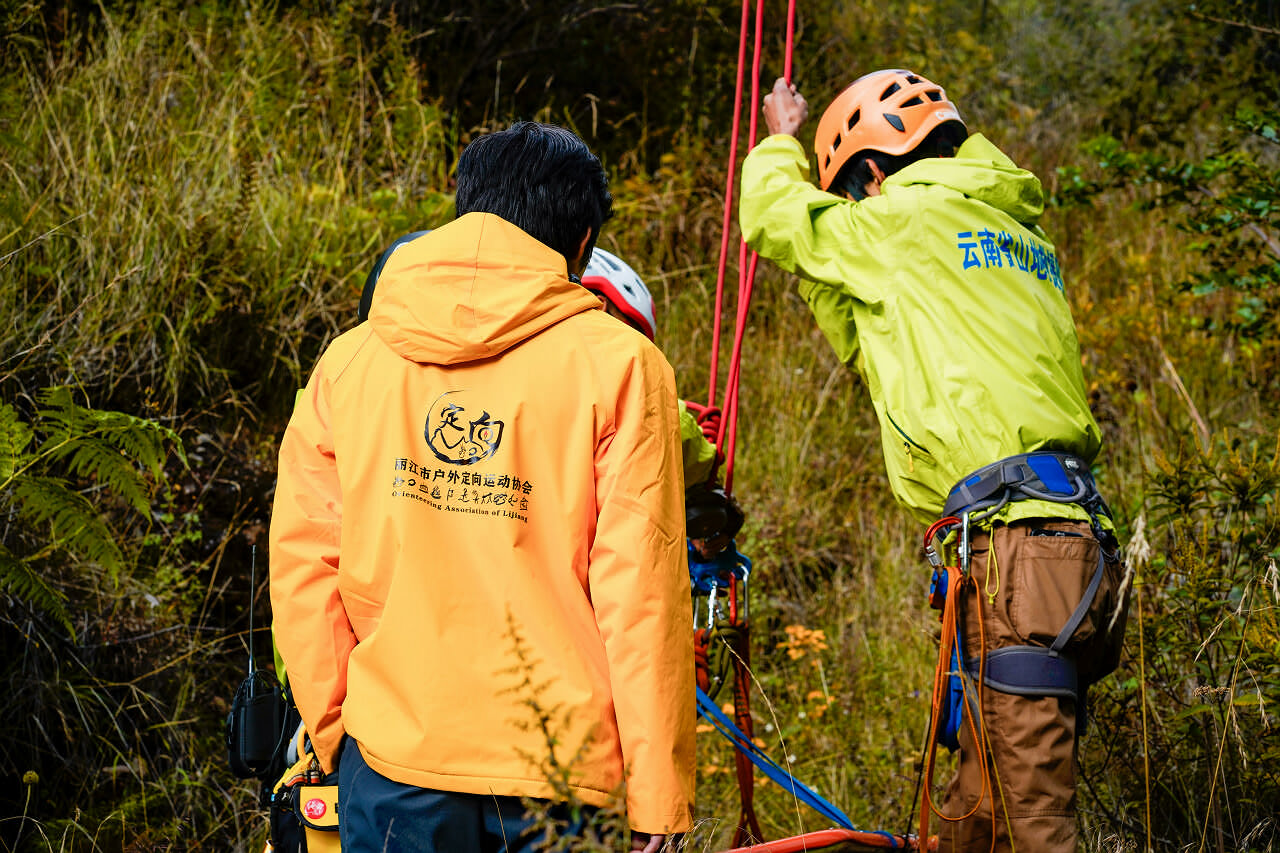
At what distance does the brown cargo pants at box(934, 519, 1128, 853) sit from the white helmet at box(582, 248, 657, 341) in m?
1.28

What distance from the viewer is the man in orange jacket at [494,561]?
2.09 m

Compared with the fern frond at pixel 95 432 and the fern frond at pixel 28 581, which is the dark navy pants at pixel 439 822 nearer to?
the fern frond at pixel 28 581

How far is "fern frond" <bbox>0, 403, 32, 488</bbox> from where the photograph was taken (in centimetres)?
365

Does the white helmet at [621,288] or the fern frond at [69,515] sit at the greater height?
the white helmet at [621,288]

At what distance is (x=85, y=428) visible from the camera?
14.1 ft

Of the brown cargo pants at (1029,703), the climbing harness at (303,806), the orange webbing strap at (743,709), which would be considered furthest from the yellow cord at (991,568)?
the climbing harness at (303,806)

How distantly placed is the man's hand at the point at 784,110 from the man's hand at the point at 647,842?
2281mm

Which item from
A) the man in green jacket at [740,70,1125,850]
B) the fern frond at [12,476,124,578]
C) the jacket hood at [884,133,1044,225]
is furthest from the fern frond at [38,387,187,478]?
the jacket hood at [884,133,1044,225]

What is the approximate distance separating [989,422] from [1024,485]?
0.64 feet

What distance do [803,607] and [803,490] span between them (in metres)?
0.72

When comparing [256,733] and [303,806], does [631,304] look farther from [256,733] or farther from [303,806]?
[303,806]

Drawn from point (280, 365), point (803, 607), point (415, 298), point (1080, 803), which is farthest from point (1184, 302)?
point (415, 298)

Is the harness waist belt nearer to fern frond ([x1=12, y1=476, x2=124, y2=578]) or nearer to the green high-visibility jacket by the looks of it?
the green high-visibility jacket

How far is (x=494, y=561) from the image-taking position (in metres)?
2.14
